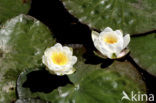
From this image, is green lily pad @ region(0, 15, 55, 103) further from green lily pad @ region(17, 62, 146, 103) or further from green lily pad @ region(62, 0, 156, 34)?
green lily pad @ region(62, 0, 156, 34)

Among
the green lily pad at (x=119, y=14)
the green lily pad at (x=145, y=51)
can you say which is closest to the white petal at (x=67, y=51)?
the green lily pad at (x=119, y=14)

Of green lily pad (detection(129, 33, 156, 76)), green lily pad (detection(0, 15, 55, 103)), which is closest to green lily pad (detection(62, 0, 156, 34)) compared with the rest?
green lily pad (detection(129, 33, 156, 76))

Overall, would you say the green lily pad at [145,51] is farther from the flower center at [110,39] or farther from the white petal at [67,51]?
the white petal at [67,51]

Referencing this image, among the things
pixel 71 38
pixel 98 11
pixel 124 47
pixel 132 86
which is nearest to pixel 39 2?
pixel 71 38

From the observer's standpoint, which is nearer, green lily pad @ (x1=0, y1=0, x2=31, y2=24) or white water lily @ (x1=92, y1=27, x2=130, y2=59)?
white water lily @ (x1=92, y1=27, x2=130, y2=59)

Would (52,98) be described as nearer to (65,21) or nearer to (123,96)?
(123,96)
